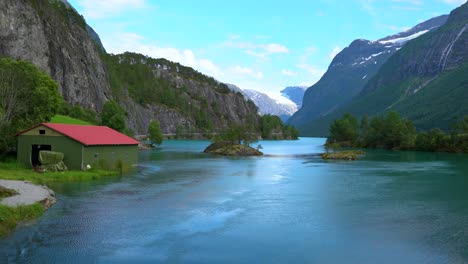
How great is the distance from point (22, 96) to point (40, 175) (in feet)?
63.7

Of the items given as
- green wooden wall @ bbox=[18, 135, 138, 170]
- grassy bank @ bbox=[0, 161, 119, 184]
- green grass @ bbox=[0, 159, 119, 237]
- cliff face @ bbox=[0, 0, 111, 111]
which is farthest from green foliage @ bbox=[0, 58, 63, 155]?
cliff face @ bbox=[0, 0, 111, 111]

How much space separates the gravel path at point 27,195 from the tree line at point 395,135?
118m

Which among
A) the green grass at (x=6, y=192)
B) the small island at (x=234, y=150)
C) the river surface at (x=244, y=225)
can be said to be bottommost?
the river surface at (x=244, y=225)

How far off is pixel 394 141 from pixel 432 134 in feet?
50.4

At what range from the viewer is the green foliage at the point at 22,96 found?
57.7 metres

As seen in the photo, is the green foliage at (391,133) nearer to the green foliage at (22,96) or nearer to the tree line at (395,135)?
the tree line at (395,135)

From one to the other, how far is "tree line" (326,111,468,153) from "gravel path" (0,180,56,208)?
387 ft

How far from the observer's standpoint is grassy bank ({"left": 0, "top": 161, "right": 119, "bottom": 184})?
42.6 meters

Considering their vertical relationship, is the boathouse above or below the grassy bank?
above

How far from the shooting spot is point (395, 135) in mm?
148500

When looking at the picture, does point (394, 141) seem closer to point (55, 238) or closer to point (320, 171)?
point (320, 171)

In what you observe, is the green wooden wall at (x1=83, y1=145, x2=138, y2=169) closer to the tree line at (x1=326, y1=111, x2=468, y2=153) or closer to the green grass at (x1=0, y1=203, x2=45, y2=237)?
the green grass at (x1=0, y1=203, x2=45, y2=237)

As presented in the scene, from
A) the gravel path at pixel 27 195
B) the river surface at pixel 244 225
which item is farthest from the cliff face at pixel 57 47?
the gravel path at pixel 27 195

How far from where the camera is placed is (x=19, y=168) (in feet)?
161
